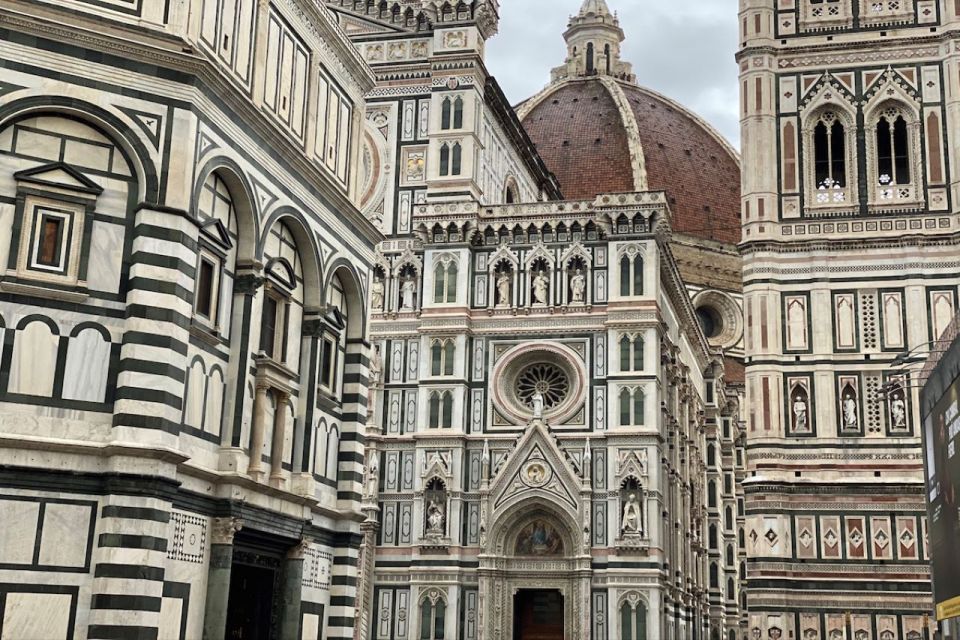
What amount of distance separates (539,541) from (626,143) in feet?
197

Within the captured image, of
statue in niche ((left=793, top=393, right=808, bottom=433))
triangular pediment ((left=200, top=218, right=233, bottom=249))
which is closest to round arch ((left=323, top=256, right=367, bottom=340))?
triangular pediment ((left=200, top=218, right=233, bottom=249))

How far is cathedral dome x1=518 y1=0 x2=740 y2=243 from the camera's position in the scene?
9394cm

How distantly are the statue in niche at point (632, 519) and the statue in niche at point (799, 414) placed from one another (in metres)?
5.39

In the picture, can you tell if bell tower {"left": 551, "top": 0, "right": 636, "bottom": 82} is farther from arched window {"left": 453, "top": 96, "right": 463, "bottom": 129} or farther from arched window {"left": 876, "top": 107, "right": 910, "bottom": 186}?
arched window {"left": 876, "top": 107, "right": 910, "bottom": 186}

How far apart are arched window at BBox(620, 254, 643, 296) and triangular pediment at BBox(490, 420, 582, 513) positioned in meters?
5.05

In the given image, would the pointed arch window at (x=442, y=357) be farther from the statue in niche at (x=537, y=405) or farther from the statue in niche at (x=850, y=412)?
the statue in niche at (x=850, y=412)

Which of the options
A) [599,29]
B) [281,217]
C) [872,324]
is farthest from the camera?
[599,29]

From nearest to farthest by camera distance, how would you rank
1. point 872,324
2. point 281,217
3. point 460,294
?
1. point 281,217
2. point 872,324
3. point 460,294

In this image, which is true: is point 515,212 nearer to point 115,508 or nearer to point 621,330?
point 621,330

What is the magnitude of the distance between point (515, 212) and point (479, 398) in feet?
20.6

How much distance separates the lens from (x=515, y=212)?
42.4 m

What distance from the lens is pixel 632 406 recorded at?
4000cm

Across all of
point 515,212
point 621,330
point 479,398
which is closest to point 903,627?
point 621,330

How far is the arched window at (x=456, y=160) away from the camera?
4462 cm
